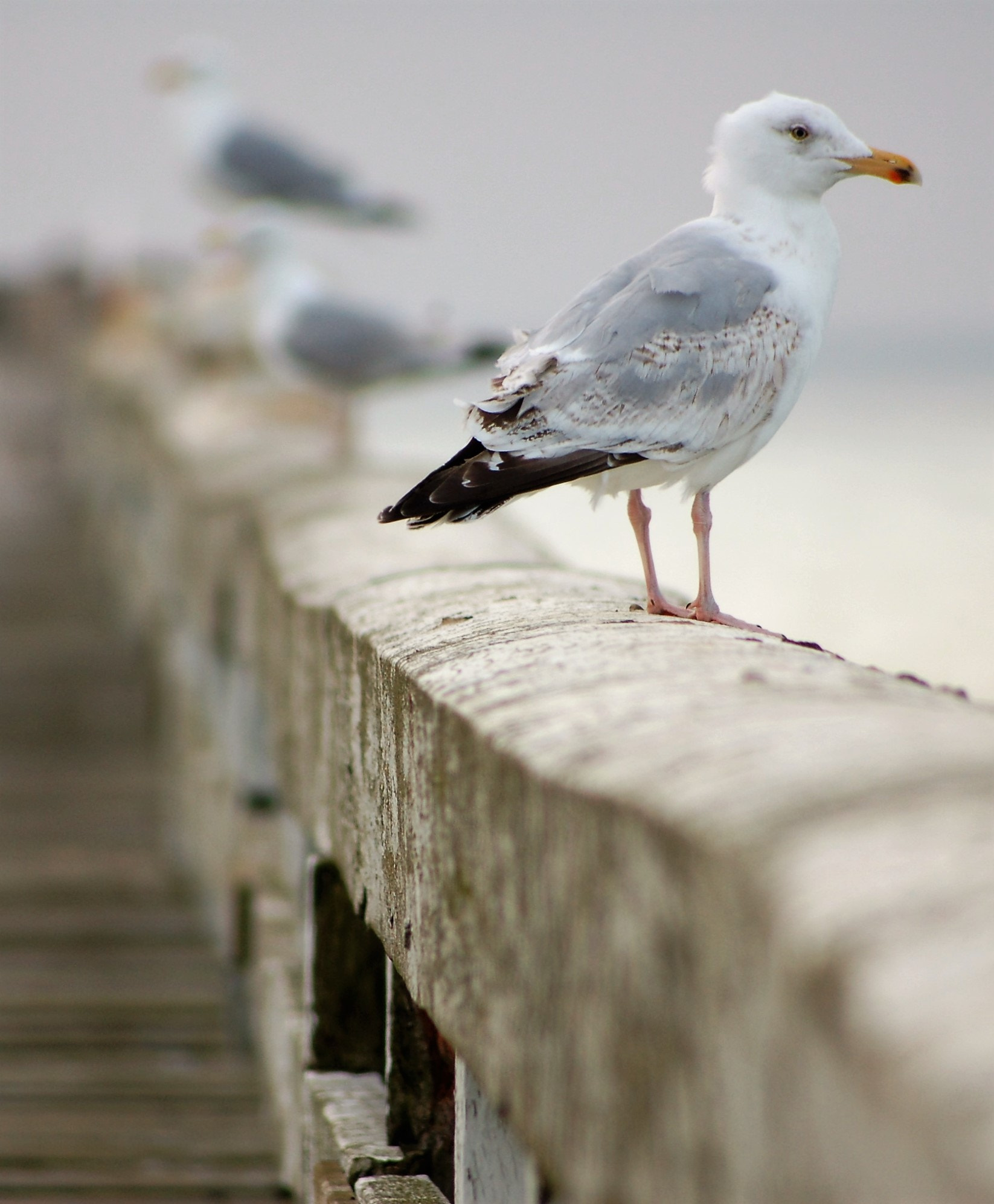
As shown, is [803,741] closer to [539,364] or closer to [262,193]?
[539,364]

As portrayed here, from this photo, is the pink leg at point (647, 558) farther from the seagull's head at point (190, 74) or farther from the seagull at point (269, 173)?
the seagull's head at point (190, 74)

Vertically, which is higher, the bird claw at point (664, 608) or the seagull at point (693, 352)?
the seagull at point (693, 352)

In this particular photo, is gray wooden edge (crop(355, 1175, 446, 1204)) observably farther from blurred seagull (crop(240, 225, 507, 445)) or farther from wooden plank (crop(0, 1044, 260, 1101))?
blurred seagull (crop(240, 225, 507, 445))

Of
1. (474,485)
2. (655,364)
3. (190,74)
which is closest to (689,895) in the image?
(474,485)

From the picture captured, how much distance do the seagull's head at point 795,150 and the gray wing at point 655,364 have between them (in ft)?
0.39

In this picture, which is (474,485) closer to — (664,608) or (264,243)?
(664,608)

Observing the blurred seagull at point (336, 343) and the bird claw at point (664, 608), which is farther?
the blurred seagull at point (336, 343)

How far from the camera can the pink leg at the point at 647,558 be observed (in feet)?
7.11

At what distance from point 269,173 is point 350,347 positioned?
57.1 inches

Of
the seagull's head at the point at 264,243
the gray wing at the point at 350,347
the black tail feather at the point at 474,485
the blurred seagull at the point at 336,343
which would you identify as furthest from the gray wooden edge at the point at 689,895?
the seagull's head at the point at 264,243

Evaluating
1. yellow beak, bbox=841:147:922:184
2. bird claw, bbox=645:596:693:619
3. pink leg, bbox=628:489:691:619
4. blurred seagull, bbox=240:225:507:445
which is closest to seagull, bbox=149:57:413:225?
blurred seagull, bbox=240:225:507:445

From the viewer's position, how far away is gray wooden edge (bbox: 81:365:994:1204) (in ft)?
2.53

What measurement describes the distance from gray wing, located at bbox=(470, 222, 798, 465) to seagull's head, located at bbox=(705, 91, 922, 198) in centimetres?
12

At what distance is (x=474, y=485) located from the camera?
2055 mm
